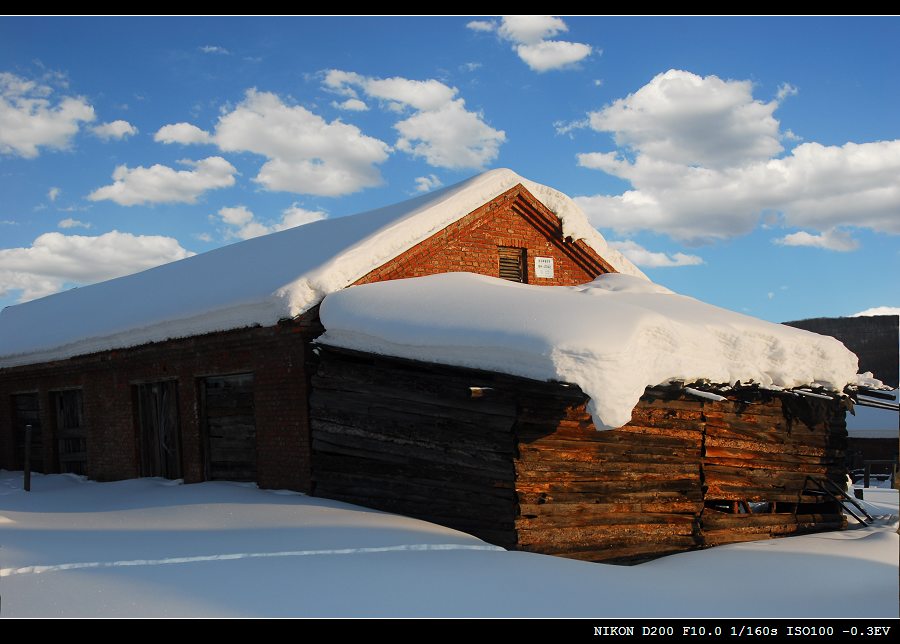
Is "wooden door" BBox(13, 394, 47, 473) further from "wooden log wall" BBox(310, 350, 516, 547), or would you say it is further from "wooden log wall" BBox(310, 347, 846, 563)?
"wooden log wall" BBox(310, 347, 846, 563)

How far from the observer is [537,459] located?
925 cm

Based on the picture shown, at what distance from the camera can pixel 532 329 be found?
28.5 ft

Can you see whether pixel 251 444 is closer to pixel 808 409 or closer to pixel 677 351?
pixel 677 351

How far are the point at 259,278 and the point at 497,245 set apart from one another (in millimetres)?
4325

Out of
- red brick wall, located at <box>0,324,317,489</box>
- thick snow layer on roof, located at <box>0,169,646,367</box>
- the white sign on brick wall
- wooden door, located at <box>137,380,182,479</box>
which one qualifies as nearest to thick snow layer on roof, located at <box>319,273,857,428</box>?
thick snow layer on roof, located at <box>0,169,646,367</box>

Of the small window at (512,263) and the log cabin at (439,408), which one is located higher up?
the small window at (512,263)

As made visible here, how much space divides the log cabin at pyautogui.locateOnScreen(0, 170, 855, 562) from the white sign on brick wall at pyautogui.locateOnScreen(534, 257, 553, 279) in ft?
0.12

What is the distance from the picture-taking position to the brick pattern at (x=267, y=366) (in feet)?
36.8

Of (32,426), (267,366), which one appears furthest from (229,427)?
(32,426)

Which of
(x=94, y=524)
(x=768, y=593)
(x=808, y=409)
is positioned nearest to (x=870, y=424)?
(x=808, y=409)

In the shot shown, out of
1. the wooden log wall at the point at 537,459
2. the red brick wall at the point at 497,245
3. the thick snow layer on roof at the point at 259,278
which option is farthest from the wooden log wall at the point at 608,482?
the red brick wall at the point at 497,245

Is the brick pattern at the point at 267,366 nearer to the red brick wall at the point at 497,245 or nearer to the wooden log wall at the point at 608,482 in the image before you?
the red brick wall at the point at 497,245

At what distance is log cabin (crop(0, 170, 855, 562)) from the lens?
30.7 ft

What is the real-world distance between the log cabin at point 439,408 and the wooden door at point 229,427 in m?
0.04
